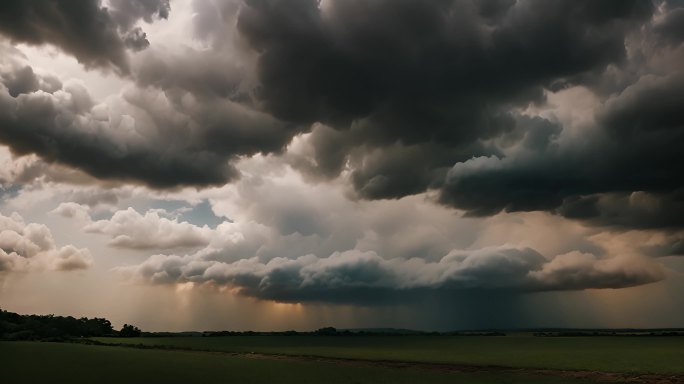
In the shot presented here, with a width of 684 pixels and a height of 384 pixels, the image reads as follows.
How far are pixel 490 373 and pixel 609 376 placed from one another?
52.6 feet

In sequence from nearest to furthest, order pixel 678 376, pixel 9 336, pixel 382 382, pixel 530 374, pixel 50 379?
pixel 50 379 → pixel 382 382 → pixel 678 376 → pixel 530 374 → pixel 9 336

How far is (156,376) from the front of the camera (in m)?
60.8

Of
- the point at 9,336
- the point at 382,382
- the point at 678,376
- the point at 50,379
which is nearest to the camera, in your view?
the point at 50,379

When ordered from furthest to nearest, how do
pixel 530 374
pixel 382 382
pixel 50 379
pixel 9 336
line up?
pixel 9 336, pixel 530 374, pixel 382 382, pixel 50 379

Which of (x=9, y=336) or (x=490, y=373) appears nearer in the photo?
(x=490, y=373)

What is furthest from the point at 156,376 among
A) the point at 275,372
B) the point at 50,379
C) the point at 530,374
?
the point at 530,374

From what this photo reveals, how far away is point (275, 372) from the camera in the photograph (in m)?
70.2

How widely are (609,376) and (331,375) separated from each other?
39.1 metres

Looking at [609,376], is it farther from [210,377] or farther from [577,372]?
[210,377]

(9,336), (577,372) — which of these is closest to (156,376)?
(577,372)

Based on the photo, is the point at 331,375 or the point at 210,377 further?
the point at 331,375

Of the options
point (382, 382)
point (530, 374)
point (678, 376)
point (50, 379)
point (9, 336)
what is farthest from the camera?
point (9, 336)

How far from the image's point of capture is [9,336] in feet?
648

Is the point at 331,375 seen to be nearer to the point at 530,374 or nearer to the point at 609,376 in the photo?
the point at 530,374
